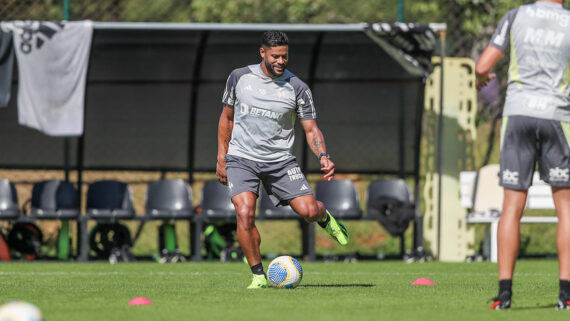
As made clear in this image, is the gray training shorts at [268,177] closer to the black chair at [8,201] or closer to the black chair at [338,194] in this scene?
the black chair at [338,194]

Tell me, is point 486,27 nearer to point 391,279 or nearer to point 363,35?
point 363,35

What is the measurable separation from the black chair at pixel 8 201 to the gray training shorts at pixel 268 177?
611 centimetres

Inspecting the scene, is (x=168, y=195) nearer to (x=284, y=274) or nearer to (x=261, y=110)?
(x=261, y=110)

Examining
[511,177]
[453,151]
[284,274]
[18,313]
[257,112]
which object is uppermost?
[257,112]

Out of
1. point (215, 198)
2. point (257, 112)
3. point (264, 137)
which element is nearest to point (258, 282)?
point (264, 137)

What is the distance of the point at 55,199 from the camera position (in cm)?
1484

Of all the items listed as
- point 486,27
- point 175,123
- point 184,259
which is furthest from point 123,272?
point 486,27

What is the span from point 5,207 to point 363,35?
5.15 metres

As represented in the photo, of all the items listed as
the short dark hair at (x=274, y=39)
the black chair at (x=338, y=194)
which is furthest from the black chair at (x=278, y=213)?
the short dark hair at (x=274, y=39)

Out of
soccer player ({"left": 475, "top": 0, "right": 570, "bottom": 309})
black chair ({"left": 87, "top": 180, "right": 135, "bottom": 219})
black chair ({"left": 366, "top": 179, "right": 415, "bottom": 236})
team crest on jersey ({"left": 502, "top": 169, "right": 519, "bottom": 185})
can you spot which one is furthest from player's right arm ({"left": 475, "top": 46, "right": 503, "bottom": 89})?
black chair ({"left": 87, "top": 180, "right": 135, "bottom": 219})

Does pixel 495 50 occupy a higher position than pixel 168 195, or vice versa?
pixel 495 50

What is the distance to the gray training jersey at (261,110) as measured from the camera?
905cm

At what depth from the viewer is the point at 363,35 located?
48.9 ft

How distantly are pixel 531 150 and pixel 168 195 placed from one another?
8.88 metres
